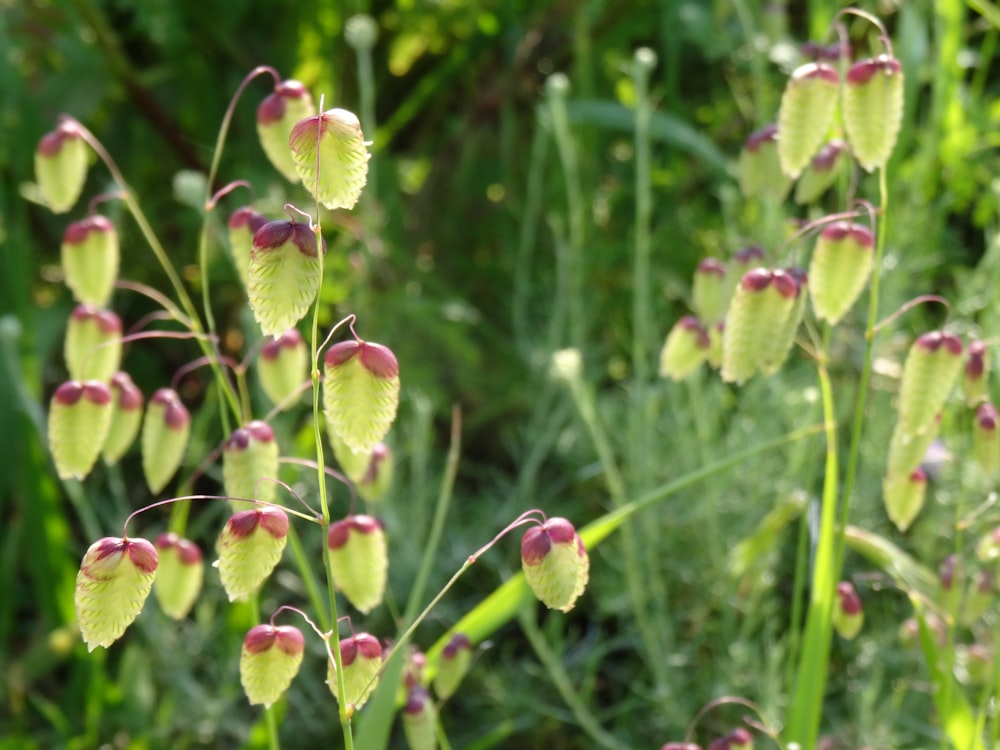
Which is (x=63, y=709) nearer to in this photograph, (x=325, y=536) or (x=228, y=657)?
(x=228, y=657)

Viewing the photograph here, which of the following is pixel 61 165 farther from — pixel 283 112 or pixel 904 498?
pixel 904 498

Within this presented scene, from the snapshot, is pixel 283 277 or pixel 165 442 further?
pixel 165 442

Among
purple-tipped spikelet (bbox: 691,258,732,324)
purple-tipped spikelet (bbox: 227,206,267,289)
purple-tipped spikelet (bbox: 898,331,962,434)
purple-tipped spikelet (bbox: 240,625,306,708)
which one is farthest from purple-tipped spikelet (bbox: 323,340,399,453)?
purple-tipped spikelet (bbox: 691,258,732,324)

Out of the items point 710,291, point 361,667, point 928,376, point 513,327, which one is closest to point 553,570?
point 361,667

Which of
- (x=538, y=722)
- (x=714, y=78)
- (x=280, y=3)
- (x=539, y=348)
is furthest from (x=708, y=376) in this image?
(x=280, y=3)

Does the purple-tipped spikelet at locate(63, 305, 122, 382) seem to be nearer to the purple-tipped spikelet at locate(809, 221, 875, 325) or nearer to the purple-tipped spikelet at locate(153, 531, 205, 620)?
the purple-tipped spikelet at locate(153, 531, 205, 620)

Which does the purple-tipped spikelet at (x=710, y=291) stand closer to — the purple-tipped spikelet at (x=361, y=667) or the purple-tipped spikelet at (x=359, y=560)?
the purple-tipped spikelet at (x=359, y=560)

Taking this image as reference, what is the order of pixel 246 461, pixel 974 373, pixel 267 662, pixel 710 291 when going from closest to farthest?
pixel 267 662
pixel 246 461
pixel 974 373
pixel 710 291
